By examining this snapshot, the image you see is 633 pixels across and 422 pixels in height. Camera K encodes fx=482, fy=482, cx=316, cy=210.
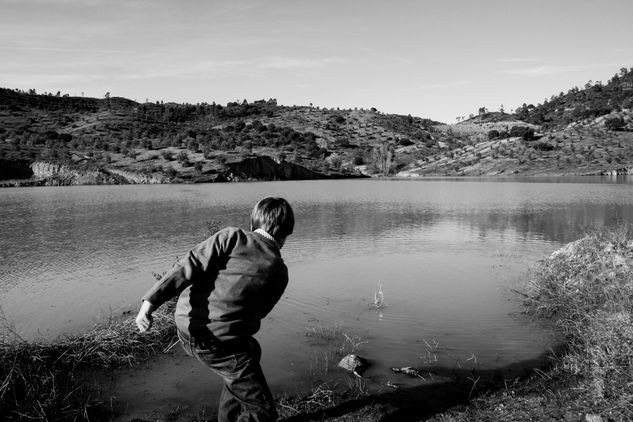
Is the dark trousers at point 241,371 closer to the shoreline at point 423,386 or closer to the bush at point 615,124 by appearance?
the shoreline at point 423,386

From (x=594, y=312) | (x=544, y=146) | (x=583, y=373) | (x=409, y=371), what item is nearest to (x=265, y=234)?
(x=409, y=371)

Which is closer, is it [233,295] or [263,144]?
[233,295]

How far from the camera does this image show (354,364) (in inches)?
258

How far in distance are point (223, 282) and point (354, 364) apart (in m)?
3.59

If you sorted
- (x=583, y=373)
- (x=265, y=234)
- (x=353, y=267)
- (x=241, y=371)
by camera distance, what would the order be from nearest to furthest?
(x=265, y=234) → (x=241, y=371) → (x=583, y=373) → (x=353, y=267)

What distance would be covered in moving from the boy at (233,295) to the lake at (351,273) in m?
2.60

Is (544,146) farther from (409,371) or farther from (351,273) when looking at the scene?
(409,371)

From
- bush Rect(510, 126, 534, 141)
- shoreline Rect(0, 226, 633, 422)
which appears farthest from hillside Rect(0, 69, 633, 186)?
shoreline Rect(0, 226, 633, 422)

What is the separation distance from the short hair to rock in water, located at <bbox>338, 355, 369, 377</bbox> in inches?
134

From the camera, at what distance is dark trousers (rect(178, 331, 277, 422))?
3730 millimetres

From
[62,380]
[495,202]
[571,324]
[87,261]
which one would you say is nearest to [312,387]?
[62,380]

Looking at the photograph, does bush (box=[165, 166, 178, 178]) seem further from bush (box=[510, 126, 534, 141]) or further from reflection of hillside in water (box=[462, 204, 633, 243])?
bush (box=[510, 126, 534, 141])

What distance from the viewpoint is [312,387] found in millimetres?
6023

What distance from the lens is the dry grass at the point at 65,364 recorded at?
5051mm
